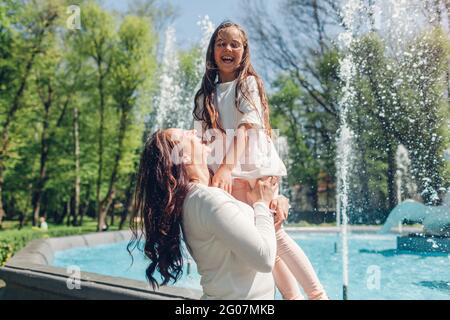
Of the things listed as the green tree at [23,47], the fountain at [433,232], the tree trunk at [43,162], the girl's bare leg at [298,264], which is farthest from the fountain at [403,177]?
the girl's bare leg at [298,264]

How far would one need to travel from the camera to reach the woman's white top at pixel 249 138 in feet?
6.24

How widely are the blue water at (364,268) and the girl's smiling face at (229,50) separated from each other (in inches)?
111

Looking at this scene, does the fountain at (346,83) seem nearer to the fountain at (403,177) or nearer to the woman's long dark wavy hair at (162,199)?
the fountain at (403,177)

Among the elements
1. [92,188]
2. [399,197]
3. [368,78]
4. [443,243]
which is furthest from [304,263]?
[92,188]

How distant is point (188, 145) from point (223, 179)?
8.2 inches

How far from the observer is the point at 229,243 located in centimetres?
150

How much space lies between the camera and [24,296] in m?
5.12

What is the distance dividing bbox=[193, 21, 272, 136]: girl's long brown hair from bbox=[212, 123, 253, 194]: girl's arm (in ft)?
0.47

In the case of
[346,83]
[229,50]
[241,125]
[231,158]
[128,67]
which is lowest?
[231,158]

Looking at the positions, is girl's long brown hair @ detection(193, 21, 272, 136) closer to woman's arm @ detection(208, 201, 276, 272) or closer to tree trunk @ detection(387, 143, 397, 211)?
woman's arm @ detection(208, 201, 276, 272)

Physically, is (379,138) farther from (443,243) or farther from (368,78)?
(443,243)

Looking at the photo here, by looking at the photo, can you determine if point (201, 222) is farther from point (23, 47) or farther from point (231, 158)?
point (23, 47)

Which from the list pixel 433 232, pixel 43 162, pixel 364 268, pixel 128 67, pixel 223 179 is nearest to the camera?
pixel 223 179

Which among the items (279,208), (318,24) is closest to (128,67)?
(318,24)
